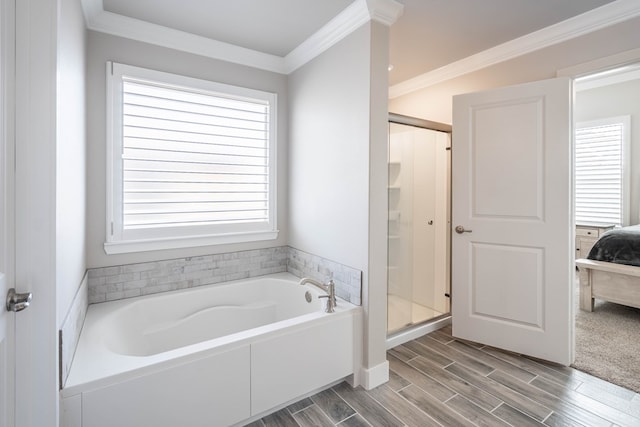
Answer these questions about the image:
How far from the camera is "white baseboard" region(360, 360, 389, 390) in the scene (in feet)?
6.63

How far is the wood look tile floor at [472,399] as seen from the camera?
5.62 feet

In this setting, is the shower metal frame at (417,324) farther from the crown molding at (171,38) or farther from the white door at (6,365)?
the white door at (6,365)

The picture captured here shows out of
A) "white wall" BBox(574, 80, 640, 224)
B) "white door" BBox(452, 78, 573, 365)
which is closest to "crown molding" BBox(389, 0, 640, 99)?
"white door" BBox(452, 78, 573, 365)

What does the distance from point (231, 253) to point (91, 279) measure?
96cm

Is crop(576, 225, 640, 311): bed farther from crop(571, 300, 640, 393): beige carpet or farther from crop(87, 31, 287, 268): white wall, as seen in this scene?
crop(87, 31, 287, 268): white wall

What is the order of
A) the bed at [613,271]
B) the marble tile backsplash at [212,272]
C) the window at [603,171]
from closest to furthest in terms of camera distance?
the marble tile backsplash at [212,272] → the bed at [613,271] → the window at [603,171]

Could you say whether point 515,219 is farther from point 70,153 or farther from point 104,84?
point 104,84

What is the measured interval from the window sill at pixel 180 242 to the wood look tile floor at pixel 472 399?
1.33 metres

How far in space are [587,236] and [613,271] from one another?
2.14 metres

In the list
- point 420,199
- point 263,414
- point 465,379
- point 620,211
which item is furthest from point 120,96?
point 620,211

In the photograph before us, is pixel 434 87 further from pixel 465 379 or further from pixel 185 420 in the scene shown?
pixel 185 420

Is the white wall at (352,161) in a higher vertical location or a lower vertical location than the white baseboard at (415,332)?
higher

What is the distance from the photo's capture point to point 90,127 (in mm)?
2082

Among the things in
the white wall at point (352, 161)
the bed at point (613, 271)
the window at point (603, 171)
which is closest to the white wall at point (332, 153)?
the white wall at point (352, 161)
